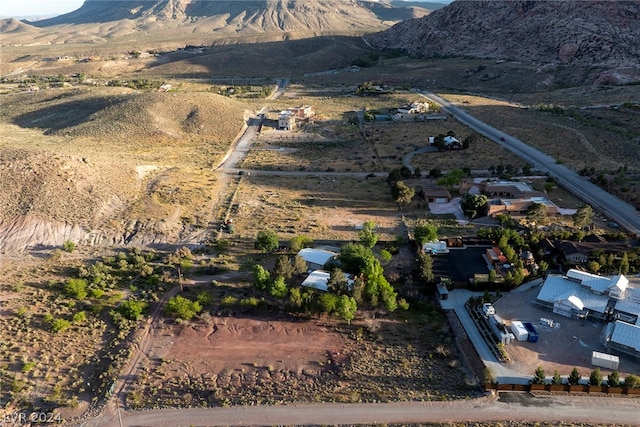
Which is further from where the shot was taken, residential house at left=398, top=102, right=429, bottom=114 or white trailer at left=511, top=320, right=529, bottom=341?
residential house at left=398, top=102, right=429, bottom=114

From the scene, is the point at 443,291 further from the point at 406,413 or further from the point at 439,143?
the point at 439,143

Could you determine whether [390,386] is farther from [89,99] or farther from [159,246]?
[89,99]

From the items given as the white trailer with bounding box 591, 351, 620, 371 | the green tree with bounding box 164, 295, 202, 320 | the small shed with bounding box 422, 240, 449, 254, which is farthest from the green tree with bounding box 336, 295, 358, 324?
the white trailer with bounding box 591, 351, 620, 371

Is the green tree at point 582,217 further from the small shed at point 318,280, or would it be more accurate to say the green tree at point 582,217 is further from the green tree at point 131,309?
the green tree at point 131,309

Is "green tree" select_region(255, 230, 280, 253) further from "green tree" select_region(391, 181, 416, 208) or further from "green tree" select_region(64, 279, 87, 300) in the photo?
"green tree" select_region(391, 181, 416, 208)

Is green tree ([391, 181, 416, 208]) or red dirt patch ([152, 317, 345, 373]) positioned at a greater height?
green tree ([391, 181, 416, 208])

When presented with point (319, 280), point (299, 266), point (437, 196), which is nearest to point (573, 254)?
point (437, 196)
